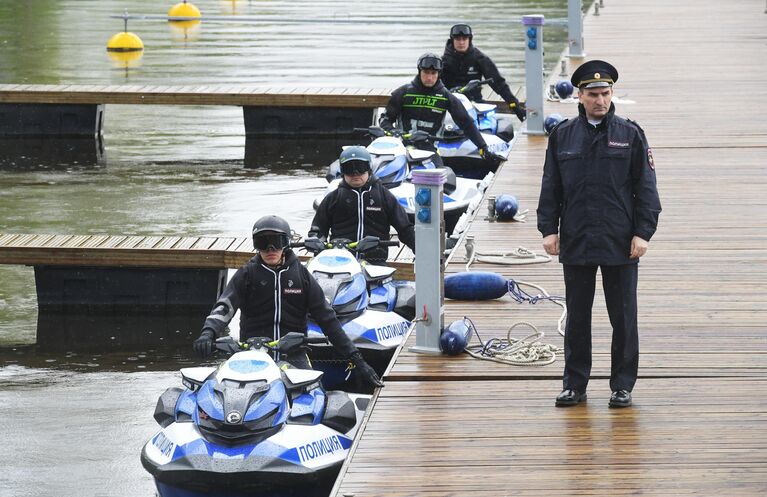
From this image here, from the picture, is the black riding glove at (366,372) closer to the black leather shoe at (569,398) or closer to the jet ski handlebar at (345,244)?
the black leather shoe at (569,398)

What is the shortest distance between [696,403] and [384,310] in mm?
3746

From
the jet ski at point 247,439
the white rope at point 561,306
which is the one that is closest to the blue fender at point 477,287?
the white rope at point 561,306

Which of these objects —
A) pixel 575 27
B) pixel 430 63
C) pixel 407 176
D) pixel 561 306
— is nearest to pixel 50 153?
pixel 575 27

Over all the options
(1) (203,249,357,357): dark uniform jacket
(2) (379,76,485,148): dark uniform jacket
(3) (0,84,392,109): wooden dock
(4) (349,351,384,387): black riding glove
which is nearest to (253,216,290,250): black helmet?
(1) (203,249,357,357): dark uniform jacket

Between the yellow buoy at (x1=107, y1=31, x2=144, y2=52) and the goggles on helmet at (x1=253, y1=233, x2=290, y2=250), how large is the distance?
87.6 feet

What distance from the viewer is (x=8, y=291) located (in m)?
15.5

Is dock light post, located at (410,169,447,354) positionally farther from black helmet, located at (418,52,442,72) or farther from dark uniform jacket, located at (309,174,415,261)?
black helmet, located at (418,52,442,72)

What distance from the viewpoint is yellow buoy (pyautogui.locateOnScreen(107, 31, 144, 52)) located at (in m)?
35.3

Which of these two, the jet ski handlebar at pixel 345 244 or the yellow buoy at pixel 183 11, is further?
the yellow buoy at pixel 183 11

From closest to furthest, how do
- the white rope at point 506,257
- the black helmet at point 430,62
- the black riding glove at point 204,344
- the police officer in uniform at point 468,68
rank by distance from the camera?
the black riding glove at point 204,344
the white rope at point 506,257
the black helmet at point 430,62
the police officer in uniform at point 468,68

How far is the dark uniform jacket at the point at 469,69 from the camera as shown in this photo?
19688 millimetres

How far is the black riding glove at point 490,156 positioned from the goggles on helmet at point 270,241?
7.92 meters

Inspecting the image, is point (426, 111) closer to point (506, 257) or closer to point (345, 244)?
point (506, 257)

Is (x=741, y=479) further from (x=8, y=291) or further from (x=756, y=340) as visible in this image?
(x=8, y=291)
